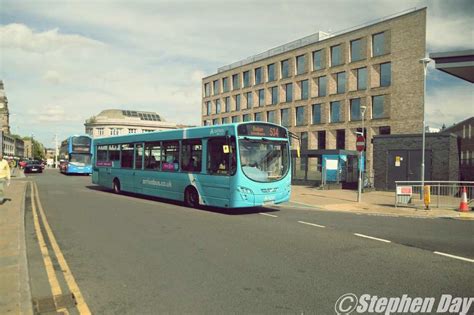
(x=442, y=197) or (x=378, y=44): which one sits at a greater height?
(x=378, y=44)

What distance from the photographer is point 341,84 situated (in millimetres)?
49750

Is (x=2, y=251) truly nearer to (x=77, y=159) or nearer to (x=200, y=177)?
(x=200, y=177)

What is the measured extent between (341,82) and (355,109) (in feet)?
13.6

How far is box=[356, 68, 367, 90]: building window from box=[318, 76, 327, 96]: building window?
4.86 metres

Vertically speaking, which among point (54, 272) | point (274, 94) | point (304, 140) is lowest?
point (54, 272)

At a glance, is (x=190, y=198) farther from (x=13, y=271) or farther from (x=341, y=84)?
(x=341, y=84)

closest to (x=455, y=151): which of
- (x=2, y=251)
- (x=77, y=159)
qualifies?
(x=2, y=251)

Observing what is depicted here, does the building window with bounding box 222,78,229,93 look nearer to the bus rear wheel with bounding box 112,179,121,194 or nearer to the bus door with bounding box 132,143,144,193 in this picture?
the bus rear wheel with bounding box 112,179,121,194

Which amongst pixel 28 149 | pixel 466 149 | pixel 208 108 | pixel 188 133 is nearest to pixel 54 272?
pixel 188 133

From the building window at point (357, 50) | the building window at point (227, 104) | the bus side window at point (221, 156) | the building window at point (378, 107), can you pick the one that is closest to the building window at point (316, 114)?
the building window at point (357, 50)

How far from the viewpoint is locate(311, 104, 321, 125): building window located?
52.6 m

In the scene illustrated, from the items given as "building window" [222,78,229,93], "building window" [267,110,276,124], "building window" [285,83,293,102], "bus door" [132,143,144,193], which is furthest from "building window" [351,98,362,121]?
"bus door" [132,143,144,193]

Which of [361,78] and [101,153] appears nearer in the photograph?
[101,153]

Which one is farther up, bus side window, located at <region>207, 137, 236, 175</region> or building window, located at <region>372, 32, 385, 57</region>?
building window, located at <region>372, 32, 385, 57</region>
